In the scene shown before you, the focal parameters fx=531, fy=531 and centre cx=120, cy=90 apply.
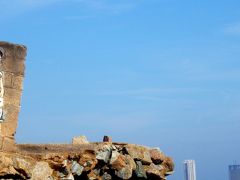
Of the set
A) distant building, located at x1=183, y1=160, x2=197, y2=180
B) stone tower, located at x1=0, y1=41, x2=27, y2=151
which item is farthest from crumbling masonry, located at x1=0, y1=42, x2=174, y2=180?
distant building, located at x1=183, y1=160, x2=197, y2=180

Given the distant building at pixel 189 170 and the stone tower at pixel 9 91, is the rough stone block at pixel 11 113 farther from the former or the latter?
the distant building at pixel 189 170

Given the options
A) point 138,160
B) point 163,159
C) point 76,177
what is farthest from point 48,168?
point 163,159

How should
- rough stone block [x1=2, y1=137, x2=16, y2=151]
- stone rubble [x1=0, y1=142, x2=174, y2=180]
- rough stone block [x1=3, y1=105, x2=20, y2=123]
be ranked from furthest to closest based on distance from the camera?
rough stone block [x1=3, y1=105, x2=20, y2=123] < rough stone block [x1=2, y1=137, x2=16, y2=151] < stone rubble [x1=0, y1=142, x2=174, y2=180]

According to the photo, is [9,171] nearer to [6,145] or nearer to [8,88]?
[6,145]

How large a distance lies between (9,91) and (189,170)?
14619 centimetres

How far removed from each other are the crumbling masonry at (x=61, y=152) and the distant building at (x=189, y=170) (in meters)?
142

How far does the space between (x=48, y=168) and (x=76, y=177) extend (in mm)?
688

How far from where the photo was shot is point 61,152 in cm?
1152

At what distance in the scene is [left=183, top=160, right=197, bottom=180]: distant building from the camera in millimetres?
151475

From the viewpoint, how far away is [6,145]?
11430 millimetres

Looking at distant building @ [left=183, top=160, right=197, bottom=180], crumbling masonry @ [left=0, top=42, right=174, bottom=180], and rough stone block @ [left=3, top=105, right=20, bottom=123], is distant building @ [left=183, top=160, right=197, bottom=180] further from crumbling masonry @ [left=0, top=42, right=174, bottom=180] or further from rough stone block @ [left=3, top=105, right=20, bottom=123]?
rough stone block @ [left=3, top=105, right=20, bottom=123]

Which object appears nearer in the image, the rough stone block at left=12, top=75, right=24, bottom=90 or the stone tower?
the stone tower

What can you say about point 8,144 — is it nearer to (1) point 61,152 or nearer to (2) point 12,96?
(2) point 12,96

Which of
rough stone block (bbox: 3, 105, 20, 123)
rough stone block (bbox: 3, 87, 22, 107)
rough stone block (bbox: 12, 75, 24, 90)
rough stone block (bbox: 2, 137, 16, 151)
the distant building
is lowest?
rough stone block (bbox: 2, 137, 16, 151)
